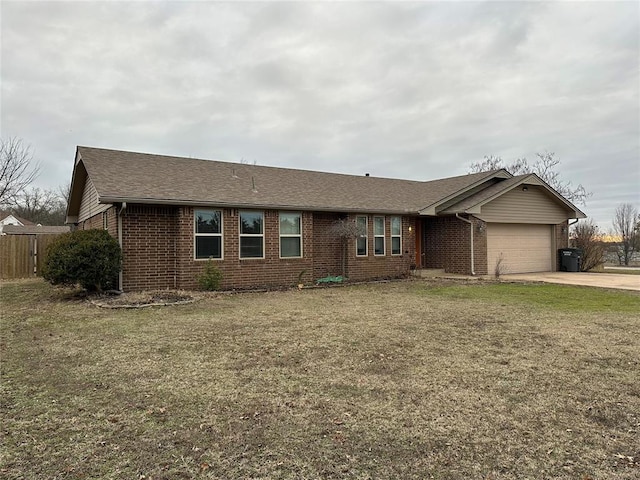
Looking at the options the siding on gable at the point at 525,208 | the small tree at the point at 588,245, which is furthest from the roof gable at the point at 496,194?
the small tree at the point at 588,245

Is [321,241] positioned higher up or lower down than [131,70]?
lower down

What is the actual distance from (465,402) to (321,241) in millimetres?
10813

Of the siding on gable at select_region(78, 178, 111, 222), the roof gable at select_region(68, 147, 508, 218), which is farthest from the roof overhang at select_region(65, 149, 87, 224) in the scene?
the siding on gable at select_region(78, 178, 111, 222)

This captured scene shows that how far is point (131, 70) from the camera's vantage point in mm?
13938

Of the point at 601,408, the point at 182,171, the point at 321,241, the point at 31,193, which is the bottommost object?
the point at 601,408

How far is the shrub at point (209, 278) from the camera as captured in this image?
38.3 feet

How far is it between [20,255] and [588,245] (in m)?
25.3

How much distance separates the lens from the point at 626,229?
31.0 m

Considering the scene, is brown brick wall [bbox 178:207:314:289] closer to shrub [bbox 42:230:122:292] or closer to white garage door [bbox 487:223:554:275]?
shrub [bbox 42:230:122:292]

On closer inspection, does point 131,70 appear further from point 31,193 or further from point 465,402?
point 31,193

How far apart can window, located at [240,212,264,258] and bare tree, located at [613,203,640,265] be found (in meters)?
26.2

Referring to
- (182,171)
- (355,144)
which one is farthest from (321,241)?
(355,144)

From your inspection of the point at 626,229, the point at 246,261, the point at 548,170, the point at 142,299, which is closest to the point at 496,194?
the point at 246,261

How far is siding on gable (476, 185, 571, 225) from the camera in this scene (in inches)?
644
